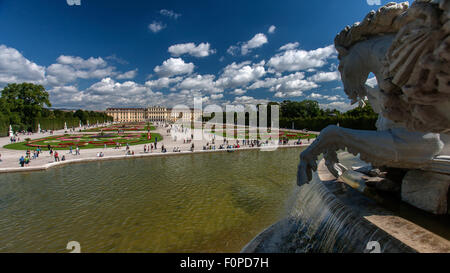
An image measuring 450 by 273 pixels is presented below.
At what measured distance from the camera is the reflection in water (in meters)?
5.48

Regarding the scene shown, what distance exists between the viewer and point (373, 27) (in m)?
2.87

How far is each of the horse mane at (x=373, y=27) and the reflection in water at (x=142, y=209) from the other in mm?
4559

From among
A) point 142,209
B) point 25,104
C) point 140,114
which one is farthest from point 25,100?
point 140,114

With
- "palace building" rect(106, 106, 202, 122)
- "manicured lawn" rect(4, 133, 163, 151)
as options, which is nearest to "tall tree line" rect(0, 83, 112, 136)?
"manicured lawn" rect(4, 133, 163, 151)

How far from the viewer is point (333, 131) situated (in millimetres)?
3109

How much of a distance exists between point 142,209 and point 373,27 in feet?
24.7

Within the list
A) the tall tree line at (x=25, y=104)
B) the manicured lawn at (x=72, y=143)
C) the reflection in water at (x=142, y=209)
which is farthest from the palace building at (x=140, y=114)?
the reflection in water at (x=142, y=209)

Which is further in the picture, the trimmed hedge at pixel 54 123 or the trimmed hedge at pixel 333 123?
the trimmed hedge at pixel 54 123

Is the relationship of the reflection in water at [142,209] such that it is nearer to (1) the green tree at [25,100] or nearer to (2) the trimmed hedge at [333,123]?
(2) the trimmed hedge at [333,123]

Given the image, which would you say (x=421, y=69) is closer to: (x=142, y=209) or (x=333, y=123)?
(x=142, y=209)

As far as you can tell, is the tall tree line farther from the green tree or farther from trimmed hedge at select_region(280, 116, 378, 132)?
trimmed hedge at select_region(280, 116, 378, 132)

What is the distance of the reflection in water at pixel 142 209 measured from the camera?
5480mm
